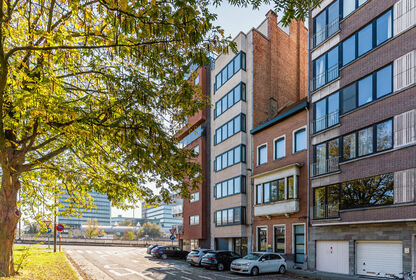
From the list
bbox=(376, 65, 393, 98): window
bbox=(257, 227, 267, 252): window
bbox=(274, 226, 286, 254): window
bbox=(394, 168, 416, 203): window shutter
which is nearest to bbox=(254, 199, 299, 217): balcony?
bbox=(274, 226, 286, 254): window

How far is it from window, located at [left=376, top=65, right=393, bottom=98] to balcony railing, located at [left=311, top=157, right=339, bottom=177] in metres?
4.77

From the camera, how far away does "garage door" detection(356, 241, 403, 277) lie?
57.8ft

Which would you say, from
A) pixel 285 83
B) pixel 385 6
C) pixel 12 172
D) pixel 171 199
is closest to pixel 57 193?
pixel 12 172

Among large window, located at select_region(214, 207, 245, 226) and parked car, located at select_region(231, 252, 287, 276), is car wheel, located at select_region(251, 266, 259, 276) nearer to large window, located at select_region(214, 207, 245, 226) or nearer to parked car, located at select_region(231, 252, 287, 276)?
parked car, located at select_region(231, 252, 287, 276)

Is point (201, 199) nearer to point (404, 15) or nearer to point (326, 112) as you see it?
point (326, 112)

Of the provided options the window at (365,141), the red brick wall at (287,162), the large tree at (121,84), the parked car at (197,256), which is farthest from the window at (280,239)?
the large tree at (121,84)

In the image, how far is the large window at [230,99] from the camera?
3247cm

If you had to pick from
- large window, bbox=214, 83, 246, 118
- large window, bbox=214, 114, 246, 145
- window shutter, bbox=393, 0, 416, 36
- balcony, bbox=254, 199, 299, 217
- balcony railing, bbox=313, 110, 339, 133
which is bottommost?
balcony, bbox=254, 199, 299, 217

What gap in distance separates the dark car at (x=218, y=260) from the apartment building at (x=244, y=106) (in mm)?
5925

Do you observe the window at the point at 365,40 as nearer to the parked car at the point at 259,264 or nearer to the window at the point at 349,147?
the window at the point at 349,147

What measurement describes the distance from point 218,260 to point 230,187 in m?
10.4

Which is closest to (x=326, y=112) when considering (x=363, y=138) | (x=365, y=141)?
(x=363, y=138)

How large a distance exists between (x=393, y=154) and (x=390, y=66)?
15.1 ft

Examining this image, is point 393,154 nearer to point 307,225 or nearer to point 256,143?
point 307,225
